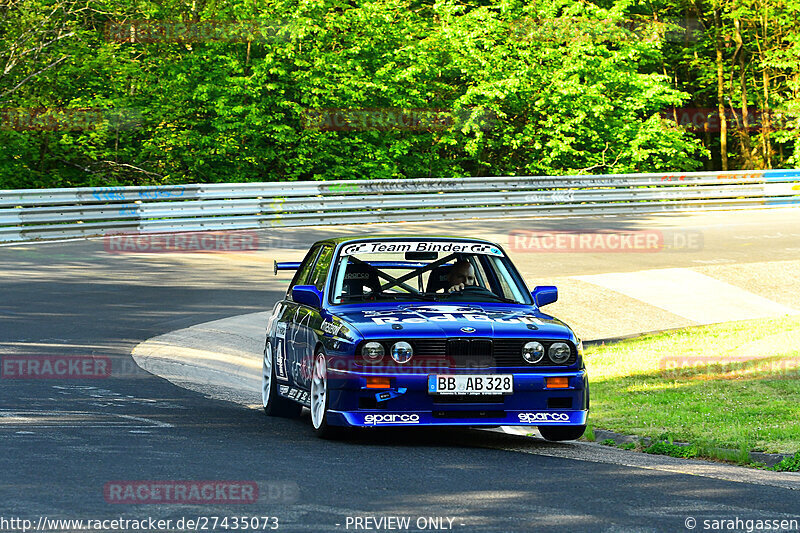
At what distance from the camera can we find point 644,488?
712 centimetres

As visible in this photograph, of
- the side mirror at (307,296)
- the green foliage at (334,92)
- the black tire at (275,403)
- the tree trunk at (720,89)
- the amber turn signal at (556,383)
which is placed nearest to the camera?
the amber turn signal at (556,383)

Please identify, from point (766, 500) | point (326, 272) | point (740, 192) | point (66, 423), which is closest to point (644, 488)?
point (766, 500)

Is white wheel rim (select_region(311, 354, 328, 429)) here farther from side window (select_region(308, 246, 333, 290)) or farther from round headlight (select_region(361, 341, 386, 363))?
side window (select_region(308, 246, 333, 290))

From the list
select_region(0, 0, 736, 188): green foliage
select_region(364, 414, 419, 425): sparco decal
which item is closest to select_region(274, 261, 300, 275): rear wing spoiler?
select_region(364, 414, 419, 425): sparco decal

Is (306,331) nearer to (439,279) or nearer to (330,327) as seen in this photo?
(330,327)

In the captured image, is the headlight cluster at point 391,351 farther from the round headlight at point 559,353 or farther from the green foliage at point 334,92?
A: the green foliage at point 334,92

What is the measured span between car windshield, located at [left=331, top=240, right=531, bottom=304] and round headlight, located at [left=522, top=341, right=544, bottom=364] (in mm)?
1082

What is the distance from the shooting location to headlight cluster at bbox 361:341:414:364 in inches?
343

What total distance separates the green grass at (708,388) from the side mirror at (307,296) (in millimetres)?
2668

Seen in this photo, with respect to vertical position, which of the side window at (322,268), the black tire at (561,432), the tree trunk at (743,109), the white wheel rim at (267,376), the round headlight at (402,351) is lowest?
the black tire at (561,432)

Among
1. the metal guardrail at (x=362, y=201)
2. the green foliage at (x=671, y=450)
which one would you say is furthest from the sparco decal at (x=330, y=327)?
the metal guardrail at (x=362, y=201)

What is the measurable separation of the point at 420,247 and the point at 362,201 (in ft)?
66.0

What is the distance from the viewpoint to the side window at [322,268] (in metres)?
10.2

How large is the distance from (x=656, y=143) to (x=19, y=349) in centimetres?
2966
